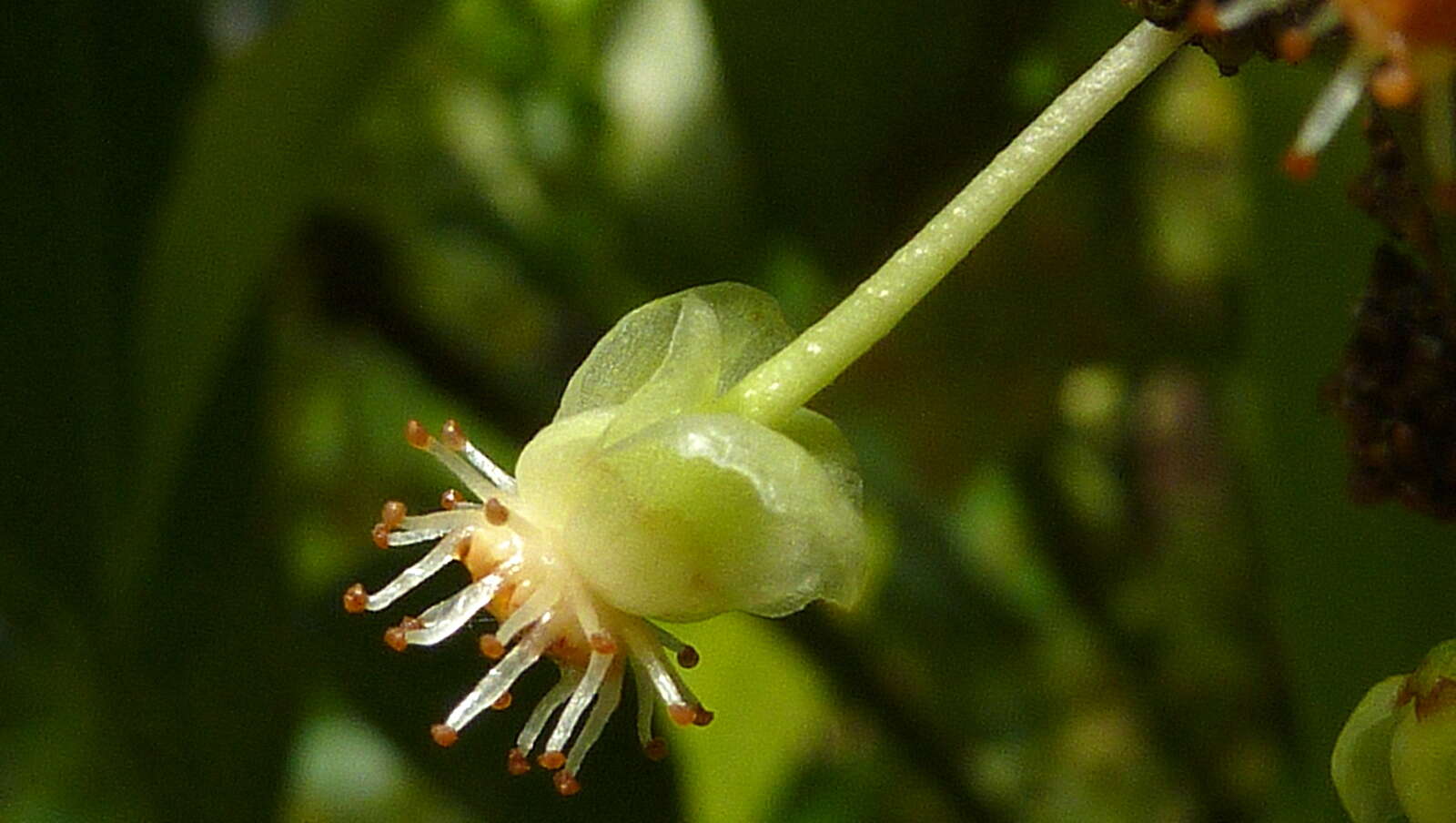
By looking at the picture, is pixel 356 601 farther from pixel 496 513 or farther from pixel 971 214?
pixel 971 214

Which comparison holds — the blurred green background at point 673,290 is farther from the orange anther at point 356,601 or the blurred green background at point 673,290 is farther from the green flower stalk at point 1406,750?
the orange anther at point 356,601

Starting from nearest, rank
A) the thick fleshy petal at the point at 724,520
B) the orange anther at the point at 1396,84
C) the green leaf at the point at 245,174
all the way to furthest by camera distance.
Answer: the orange anther at the point at 1396,84 < the thick fleshy petal at the point at 724,520 < the green leaf at the point at 245,174

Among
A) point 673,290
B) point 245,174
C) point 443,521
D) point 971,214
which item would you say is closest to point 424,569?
point 443,521

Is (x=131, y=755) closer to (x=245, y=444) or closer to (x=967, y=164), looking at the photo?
(x=245, y=444)

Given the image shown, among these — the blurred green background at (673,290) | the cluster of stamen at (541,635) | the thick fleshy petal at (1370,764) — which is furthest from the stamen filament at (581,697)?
the blurred green background at (673,290)

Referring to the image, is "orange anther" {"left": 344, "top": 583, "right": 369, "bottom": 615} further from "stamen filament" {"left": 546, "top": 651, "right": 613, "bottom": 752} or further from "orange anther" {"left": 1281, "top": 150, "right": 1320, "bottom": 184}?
"orange anther" {"left": 1281, "top": 150, "right": 1320, "bottom": 184}

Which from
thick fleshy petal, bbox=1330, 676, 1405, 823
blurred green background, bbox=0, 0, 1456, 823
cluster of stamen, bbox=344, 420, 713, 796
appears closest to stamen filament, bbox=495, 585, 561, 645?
cluster of stamen, bbox=344, 420, 713, 796
